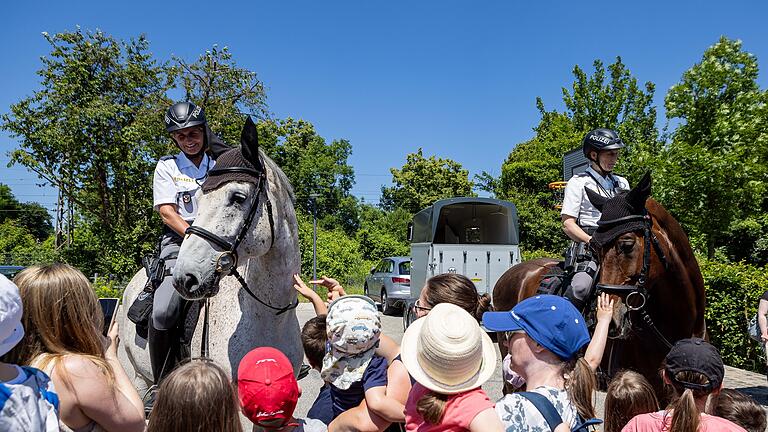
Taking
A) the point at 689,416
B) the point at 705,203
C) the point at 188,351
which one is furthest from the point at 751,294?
the point at 188,351

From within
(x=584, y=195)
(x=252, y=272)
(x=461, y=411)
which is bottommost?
(x=461, y=411)

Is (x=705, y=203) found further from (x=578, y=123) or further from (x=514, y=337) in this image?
(x=578, y=123)

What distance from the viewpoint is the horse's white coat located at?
3295 mm

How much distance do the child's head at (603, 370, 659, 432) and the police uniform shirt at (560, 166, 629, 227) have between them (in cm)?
217

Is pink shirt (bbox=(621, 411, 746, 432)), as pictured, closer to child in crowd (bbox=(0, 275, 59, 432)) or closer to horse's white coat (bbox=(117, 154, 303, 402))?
horse's white coat (bbox=(117, 154, 303, 402))

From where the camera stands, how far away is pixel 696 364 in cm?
258

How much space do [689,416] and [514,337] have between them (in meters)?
0.75

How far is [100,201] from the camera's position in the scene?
22.4m

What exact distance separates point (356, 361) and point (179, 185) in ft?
7.11

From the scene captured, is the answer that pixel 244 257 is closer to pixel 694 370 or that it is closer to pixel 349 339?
pixel 349 339

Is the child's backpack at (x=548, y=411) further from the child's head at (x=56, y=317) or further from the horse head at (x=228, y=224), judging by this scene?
the horse head at (x=228, y=224)

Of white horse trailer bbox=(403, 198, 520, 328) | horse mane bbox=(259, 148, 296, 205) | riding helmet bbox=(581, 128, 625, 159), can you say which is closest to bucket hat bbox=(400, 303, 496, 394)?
horse mane bbox=(259, 148, 296, 205)

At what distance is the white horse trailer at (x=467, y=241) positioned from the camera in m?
14.4

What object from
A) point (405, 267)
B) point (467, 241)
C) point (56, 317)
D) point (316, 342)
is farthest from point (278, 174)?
point (405, 267)
